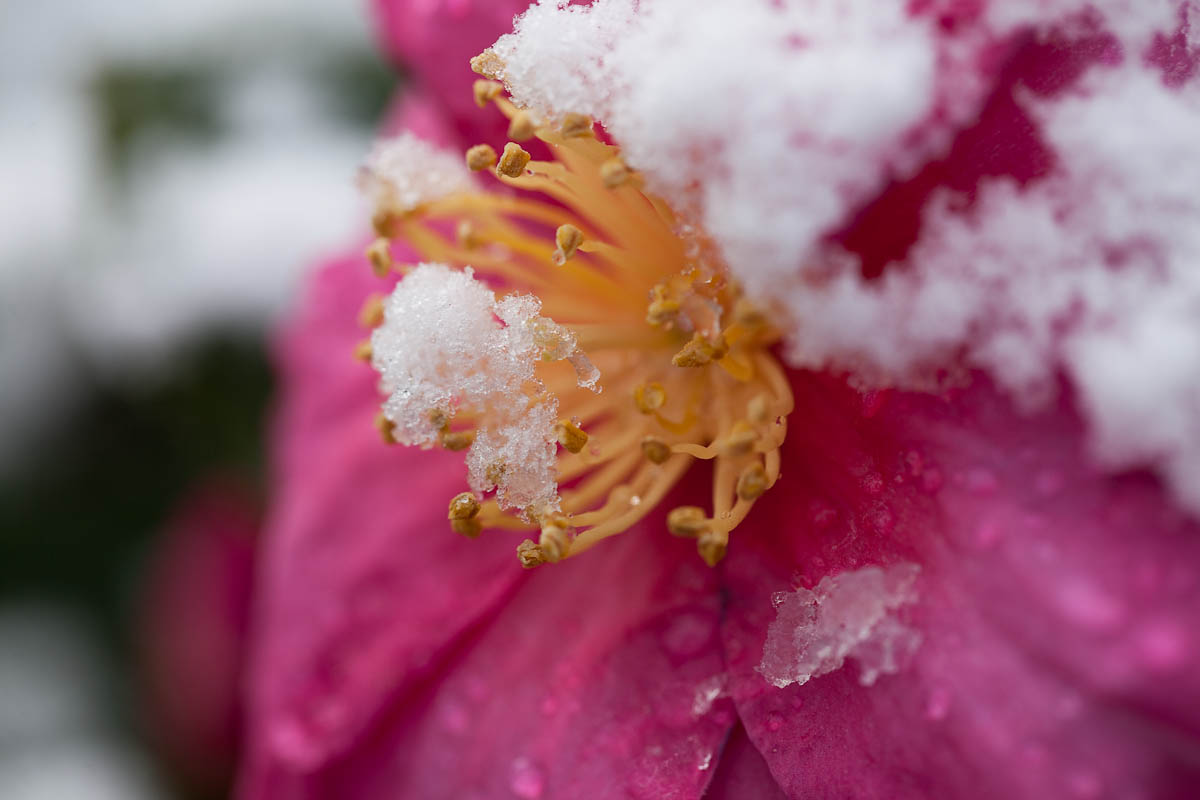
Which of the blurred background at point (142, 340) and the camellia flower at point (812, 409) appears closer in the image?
the camellia flower at point (812, 409)

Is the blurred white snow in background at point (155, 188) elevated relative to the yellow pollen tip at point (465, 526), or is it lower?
lower

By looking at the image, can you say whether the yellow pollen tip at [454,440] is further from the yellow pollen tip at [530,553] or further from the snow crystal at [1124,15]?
the snow crystal at [1124,15]

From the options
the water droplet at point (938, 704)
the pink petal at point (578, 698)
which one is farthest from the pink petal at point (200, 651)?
the water droplet at point (938, 704)

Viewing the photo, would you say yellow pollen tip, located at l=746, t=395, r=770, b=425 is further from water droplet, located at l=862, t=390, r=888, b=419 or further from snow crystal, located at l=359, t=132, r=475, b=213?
snow crystal, located at l=359, t=132, r=475, b=213

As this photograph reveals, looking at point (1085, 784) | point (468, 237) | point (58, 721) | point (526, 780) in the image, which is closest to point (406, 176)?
point (468, 237)

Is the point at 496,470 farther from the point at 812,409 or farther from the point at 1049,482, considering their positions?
the point at 1049,482
